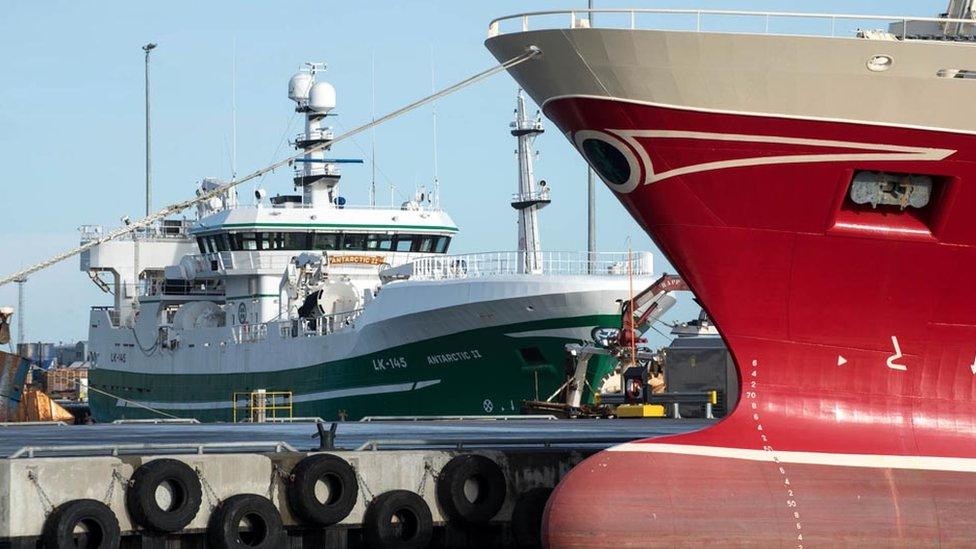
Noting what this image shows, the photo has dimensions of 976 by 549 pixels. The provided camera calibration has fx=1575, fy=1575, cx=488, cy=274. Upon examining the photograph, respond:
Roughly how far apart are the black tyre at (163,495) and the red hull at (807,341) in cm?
342

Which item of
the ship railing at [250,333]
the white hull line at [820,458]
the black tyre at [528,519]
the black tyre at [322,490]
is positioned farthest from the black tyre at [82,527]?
A: the ship railing at [250,333]

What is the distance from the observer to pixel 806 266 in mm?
14695

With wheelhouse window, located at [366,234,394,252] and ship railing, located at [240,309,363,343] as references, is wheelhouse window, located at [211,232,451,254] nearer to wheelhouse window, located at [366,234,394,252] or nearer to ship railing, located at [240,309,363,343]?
wheelhouse window, located at [366,234,394,252]

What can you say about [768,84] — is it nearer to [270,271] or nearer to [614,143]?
[614,143]

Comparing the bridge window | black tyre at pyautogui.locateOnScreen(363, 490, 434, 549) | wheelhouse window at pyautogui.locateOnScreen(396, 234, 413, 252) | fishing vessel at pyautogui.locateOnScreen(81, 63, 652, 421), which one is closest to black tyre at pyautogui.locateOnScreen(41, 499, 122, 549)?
black tyre at pyautogui.locateOnScreen(363, 490, 434, 549)

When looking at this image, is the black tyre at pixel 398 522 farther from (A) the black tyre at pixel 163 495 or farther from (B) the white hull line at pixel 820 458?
(B) the white hull line at pixel 820 458

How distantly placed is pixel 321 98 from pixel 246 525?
31219 mm

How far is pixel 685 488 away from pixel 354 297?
27992 millimetres

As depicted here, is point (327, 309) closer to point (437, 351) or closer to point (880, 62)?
point (437, 351)

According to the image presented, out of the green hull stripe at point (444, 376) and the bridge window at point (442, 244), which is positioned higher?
the bridge window at point (442, 244)

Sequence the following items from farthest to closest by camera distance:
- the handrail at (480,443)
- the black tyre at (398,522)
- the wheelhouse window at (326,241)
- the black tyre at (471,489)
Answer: the wheelhouse window at (326,241), the handrail at (480,443), the black tyre at (471,489), the black tyre at (398,522)

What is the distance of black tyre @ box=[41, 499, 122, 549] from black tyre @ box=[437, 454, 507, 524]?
344 cm

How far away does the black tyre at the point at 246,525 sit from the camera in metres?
15.1

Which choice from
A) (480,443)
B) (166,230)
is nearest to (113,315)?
(166,230)
